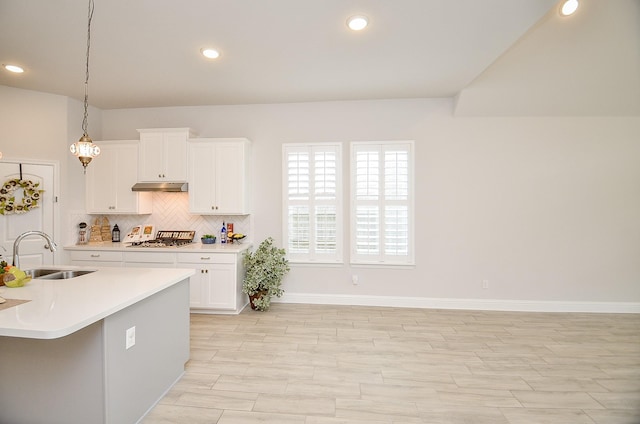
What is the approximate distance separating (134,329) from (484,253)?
416 cm

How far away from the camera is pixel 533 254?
413 centimetres

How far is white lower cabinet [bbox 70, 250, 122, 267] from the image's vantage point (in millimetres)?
4004

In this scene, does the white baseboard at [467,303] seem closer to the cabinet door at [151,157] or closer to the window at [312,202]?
the window at [312,202]

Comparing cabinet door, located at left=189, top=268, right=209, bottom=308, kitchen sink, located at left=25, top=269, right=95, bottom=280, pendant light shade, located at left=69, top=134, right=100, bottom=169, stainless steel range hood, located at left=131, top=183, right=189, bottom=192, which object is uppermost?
pendant light shade, located at left=69, top=134, right=100, bottom=169

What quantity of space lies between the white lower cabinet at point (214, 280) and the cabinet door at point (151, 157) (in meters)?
1.24

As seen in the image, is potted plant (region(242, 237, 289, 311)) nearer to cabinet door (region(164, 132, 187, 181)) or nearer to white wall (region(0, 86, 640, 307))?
white wall (region(0, 86, 640, 307))

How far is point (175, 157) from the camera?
13.9ft

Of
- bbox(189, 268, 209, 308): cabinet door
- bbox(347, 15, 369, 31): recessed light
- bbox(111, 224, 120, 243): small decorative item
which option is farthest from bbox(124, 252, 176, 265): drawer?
bbox(347, 15, 369, 31): recessed light

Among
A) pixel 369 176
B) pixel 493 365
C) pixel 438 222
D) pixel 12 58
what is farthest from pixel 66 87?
pixel 493 365

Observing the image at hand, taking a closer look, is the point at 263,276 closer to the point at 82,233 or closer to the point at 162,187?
the point at 162,187

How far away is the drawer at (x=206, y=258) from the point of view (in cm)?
391

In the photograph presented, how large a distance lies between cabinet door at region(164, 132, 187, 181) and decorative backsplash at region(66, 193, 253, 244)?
1.26ft

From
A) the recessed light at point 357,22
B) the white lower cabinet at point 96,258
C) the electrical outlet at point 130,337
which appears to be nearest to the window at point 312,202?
the recessed light at point 357,22

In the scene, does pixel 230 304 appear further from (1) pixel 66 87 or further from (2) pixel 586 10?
(2) pixel 586 10
